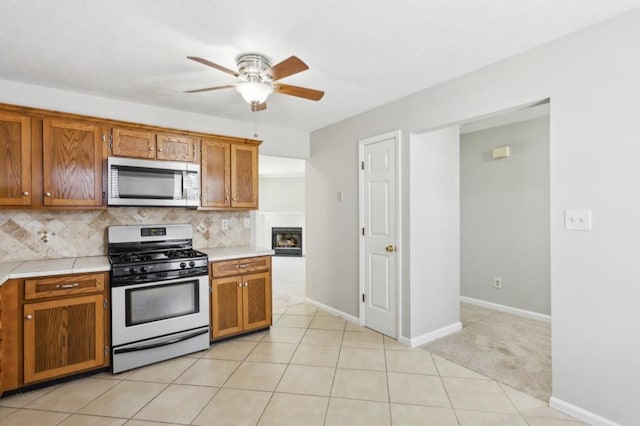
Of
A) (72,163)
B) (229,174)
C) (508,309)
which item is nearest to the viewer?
(72,163)

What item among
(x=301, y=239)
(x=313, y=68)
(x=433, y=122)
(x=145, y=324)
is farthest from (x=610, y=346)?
(x=301, y=239)

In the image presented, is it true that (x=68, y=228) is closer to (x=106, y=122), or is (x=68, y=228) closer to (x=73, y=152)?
(x=73, y=152)

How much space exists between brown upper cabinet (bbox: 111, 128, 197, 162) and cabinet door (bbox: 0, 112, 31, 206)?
0.60 metres

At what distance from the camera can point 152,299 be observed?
9.05 feet

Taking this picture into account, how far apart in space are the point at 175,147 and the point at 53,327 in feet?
5.96

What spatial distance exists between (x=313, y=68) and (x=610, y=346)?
2.68m

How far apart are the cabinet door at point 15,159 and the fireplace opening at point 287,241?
6706 millimetres

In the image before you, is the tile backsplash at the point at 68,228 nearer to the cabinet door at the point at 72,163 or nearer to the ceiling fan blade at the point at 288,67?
the cabinet door at the point at 72,163

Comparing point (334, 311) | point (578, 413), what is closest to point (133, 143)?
point (334, 311)

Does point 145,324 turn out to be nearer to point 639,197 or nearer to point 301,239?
point 639,197

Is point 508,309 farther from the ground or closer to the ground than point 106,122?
closer to the ground

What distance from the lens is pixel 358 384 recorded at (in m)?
2.43

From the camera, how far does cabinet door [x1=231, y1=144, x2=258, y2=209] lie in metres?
3.58

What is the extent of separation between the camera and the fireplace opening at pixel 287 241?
9.02 metres
